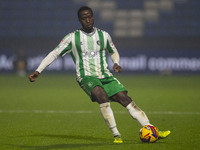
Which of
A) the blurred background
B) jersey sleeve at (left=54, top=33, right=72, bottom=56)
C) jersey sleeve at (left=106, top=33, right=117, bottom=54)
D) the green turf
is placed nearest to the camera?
the green turf

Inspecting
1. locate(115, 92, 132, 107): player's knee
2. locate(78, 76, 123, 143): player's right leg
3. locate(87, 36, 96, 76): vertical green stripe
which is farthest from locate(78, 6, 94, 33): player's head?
locate(115, 92, 132, 107): player's knee

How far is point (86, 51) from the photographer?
18.7ft

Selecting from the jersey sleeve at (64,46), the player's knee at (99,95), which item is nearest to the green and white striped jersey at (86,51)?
the jersey sleeve at (64,46)

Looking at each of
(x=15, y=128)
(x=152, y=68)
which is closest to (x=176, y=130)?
(x=15, y=128)

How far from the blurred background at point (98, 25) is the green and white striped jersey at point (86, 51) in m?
18.4

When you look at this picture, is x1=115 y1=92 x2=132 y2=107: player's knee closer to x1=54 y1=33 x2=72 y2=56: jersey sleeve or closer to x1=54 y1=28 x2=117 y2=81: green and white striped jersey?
x1=54 y1=28 x2=117 y2=81: green and white striped jersey

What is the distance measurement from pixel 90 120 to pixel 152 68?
16283mm

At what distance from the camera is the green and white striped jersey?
18.6ft

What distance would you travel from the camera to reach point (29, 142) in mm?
5531

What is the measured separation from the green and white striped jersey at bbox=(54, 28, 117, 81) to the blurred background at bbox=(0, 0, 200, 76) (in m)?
18.4

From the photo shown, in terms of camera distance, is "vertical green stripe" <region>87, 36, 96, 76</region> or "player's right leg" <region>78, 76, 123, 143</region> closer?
"player's right leg" <region>78, 76, 123, 143</region>

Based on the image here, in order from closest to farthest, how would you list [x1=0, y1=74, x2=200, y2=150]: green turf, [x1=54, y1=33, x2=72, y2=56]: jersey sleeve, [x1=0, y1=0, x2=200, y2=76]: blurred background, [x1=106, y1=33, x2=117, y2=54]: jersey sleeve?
[x1=0, y1=74, x2=200, y2=150]: green turf, [x1=54, y1=33, x2=72, y2=56]: jersey sleeve, [x1=106, y1=33, x2=117, y2=54]: jersey sleeve, [x1=0, y1=0, x2=200, y2=76]: blurred background

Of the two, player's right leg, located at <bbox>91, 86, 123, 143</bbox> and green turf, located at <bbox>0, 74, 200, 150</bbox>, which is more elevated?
player's right leg, located at <bbox>91, 86, 123, 143</bbox>

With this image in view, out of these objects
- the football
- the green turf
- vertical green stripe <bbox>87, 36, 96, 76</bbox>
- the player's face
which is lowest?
the green turf
